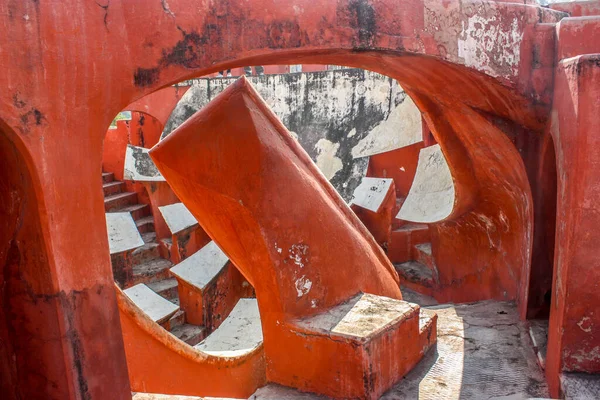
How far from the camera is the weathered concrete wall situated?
894 cm

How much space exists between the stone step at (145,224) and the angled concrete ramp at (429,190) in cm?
500

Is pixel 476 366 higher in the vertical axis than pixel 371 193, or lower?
lower

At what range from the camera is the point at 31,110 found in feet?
6.45

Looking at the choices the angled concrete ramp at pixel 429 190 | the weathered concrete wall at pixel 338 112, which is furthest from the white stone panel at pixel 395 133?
the angled concrete ramp at pixel 429 190

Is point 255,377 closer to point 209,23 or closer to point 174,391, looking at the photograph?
point 174,391

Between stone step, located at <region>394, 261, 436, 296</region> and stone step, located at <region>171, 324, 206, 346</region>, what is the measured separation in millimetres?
3058

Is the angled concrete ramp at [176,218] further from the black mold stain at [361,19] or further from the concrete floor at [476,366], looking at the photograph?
the black mold stain at [361,19]

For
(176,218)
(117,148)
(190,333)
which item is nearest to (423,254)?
(190,333)

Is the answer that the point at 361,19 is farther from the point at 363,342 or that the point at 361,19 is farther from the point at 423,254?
the point at 423,254

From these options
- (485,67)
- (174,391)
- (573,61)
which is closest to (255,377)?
(174,391)

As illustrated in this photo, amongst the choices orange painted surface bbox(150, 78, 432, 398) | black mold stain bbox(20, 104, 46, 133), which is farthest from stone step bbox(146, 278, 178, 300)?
black mold stain bbox(20, 104, 46, 133)

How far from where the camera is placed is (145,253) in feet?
31.5

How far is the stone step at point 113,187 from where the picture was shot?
33.3ft

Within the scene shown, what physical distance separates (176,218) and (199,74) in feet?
22.3
